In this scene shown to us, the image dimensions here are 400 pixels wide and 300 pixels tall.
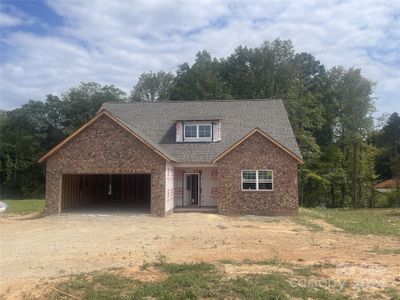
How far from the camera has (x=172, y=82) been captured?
6284cm

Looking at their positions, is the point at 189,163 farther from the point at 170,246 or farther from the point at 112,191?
the point at 170,246

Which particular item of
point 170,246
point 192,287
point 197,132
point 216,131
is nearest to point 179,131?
point 197,132

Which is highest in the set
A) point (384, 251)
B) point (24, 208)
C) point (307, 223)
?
point (24, 208)

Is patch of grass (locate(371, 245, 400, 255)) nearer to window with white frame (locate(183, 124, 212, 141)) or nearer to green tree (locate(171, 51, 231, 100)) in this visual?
window with white frame (locate(183, 124, 212, 141))

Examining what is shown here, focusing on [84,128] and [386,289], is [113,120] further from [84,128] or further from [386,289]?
[386,289]

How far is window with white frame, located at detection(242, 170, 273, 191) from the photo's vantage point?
24650 mm

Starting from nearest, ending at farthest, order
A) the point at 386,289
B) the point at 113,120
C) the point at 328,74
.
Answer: the point at 386,289
the point at 113,120
the point at 328,74

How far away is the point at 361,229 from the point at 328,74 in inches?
1373

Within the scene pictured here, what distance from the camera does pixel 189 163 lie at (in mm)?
26141

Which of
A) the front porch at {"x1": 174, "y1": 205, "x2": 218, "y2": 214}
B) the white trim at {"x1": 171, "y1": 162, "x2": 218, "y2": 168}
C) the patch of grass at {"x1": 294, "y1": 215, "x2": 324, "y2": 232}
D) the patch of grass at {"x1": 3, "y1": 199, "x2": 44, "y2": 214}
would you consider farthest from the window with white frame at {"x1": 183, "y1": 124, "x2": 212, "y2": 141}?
the patch of grass at {"x1": 3, "y1": 199, "x2": 44, "y2": 214}

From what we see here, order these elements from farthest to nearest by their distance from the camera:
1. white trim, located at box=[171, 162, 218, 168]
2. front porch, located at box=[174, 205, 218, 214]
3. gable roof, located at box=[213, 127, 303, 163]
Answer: white trim, located at box=[171, 162, 218, 168], front porch, located at box=[174, 205, 218, 214], gable roof, located at box=[213, 127, 303, 163]

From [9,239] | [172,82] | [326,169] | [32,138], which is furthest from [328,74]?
[9,239]

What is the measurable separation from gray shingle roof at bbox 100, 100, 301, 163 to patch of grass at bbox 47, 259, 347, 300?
51.6 ft

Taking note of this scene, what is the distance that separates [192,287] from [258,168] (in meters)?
16.1
